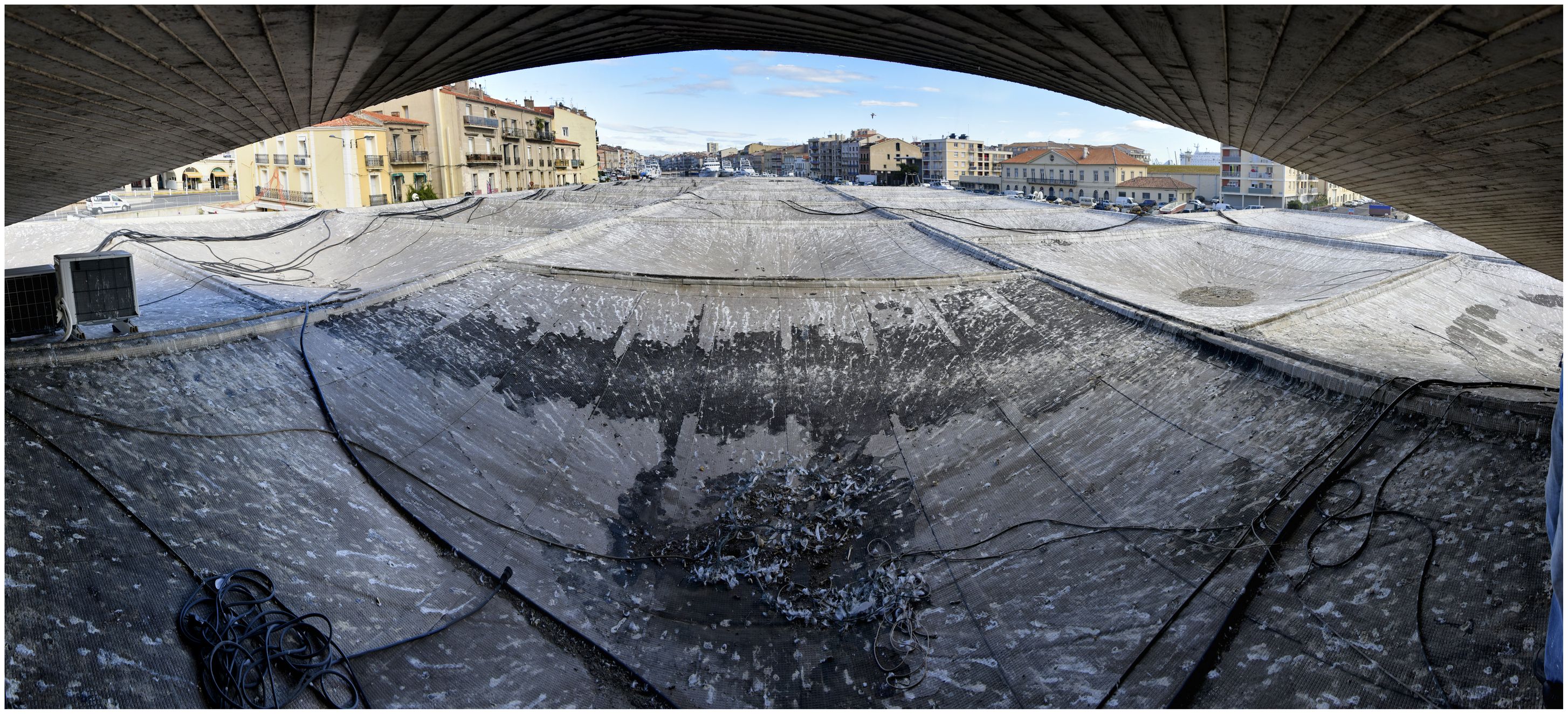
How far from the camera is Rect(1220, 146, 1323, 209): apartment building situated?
57844 mm

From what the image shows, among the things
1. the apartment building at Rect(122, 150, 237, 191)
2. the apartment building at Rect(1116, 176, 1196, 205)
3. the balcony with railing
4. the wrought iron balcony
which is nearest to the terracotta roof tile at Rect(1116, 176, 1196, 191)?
the apartment building at Rect(1116, 176, 1196, 205)

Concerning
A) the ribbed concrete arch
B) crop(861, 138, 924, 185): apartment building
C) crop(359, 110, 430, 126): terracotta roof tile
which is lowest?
the ribbed concrete arch

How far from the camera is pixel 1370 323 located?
9.69m

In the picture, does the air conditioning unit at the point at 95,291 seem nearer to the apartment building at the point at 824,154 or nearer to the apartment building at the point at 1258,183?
the apartment building at the point at 1258,183

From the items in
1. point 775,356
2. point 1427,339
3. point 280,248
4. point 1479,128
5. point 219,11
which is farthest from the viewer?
point 280,248

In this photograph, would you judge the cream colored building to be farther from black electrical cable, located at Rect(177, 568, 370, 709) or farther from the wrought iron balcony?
the wrought iron balcony

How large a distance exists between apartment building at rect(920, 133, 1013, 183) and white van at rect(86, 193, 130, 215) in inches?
2980

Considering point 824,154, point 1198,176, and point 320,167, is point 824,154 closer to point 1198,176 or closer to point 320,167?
point 1198,176

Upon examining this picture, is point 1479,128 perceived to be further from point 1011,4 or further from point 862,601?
point 862,601

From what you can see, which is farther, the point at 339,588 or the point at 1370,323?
the point at 1370,323

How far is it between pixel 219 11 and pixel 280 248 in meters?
14.1

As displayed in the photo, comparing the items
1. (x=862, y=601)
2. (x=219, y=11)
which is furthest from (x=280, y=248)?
(x=862, y=601)

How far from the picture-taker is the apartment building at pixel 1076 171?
6731cm

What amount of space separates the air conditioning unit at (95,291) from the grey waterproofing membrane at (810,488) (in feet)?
1.11
